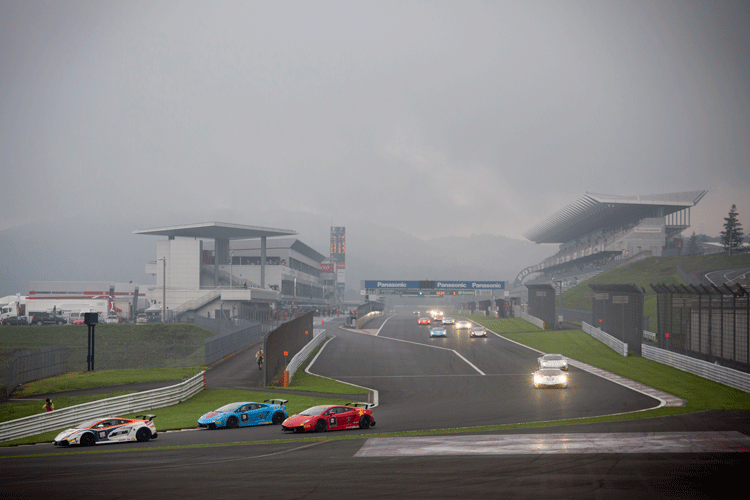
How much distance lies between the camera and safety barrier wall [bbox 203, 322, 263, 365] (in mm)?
46188

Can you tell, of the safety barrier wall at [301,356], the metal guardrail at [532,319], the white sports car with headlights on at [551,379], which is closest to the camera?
the white sports car with headlights on at [551,379]

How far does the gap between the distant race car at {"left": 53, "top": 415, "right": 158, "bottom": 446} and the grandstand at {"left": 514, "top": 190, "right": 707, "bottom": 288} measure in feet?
360

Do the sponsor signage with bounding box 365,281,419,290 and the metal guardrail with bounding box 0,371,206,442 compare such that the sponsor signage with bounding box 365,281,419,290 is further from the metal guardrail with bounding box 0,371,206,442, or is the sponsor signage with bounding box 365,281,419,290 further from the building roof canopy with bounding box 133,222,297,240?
the metal guardrail with bounding box 0,371,206,442

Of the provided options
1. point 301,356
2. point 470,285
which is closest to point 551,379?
point 301,356

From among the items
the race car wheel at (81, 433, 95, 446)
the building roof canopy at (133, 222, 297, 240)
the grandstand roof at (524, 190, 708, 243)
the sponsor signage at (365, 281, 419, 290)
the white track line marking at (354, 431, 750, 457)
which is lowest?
the race car wheel at (81, 433, 95, 446)

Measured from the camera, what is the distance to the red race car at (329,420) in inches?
851

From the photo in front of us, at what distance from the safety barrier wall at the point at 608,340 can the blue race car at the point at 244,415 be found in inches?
1296

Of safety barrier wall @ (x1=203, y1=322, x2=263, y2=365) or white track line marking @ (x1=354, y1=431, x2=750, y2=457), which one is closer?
white track line marking @ (x1=354, y1=431, x2=750, y2=457)

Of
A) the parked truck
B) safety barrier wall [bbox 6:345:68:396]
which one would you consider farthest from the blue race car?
the parked truck

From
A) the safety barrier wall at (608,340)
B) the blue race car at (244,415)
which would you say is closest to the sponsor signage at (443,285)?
the safety barrier wall at (608,340)

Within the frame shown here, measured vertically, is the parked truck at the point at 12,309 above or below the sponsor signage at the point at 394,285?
below

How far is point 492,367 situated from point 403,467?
2997 cm

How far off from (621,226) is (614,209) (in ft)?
48.8

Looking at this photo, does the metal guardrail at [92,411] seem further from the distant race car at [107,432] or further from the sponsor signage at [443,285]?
the sponsor signage at [443,285]
